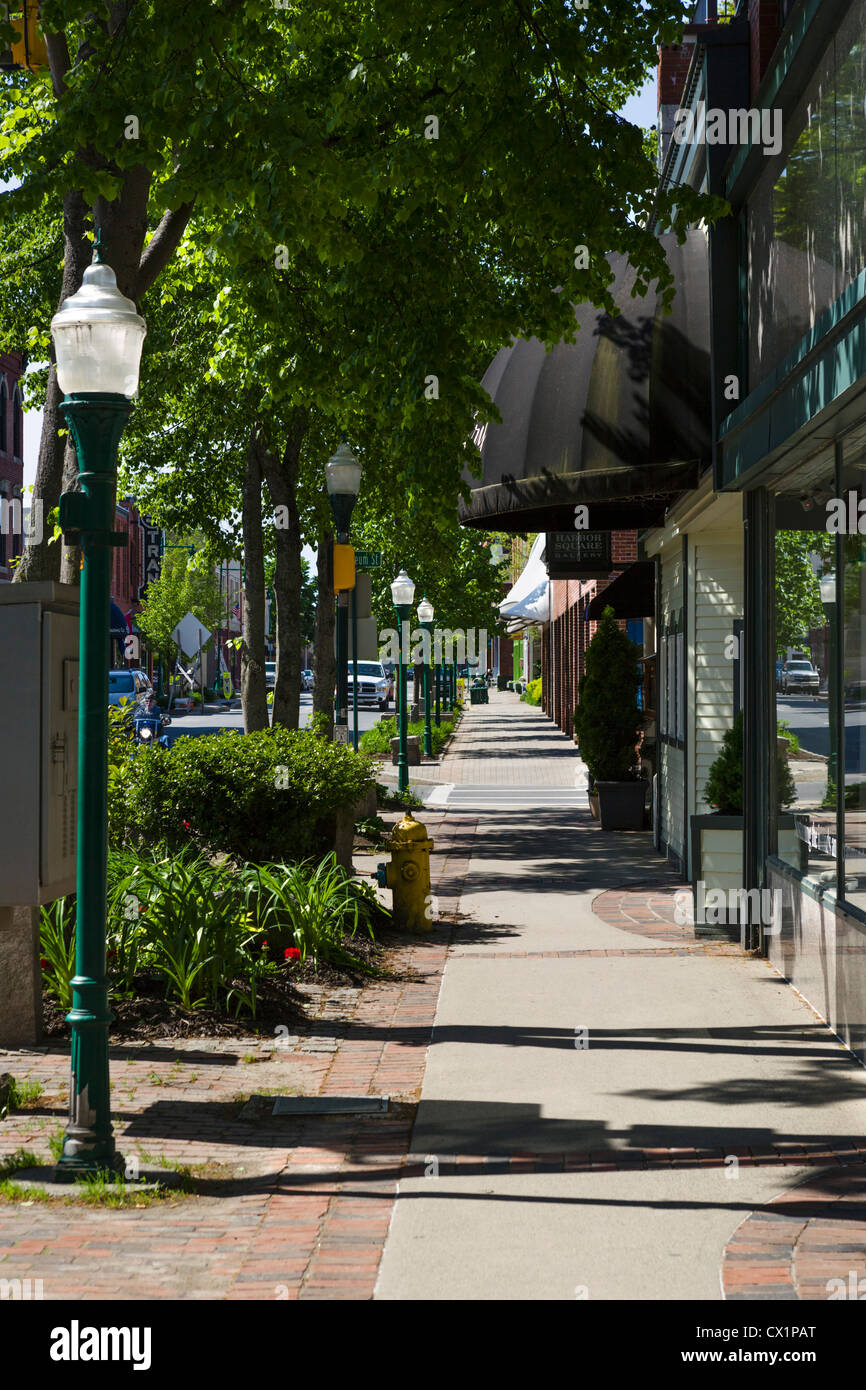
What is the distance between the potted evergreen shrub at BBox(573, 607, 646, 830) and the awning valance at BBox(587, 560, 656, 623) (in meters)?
0.29

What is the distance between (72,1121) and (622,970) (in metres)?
4.56

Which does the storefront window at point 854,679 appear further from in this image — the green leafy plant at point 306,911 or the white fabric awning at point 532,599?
the white fabric awning at point 532,599

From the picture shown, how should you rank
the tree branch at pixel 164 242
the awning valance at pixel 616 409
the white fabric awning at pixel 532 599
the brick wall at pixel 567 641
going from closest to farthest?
the tree branch at pixel 164 242 → the awning valance at pixel 616 409 → the brick wall at pixel 567 641 → the white fabric awning at pixel 532 599

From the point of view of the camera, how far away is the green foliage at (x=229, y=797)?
33.8 feet

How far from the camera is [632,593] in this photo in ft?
60.5

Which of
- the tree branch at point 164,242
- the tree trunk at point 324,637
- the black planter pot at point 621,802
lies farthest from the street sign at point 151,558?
the tree branch at point 164,242

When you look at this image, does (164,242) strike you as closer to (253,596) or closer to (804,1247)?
(804,1247)

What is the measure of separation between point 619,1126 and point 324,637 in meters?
19.2

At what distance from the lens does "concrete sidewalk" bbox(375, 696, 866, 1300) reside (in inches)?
185

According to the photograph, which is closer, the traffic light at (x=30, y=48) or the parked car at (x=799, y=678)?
the parked car at (x=799, y=678)

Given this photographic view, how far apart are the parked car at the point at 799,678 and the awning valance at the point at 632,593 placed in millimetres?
7717

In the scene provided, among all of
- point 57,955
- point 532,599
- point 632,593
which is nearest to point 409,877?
point 57,955

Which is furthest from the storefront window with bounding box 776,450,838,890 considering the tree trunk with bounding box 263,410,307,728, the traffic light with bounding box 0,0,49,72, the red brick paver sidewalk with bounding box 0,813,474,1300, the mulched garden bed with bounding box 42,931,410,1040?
the tree trunk with bounding box 263,410,307,728
